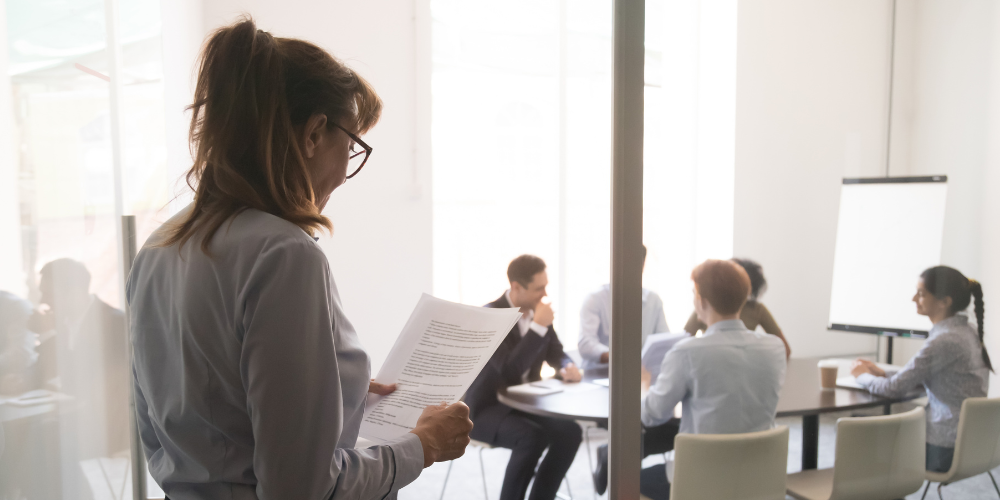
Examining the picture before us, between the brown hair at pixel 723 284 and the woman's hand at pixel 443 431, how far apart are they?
1.08m

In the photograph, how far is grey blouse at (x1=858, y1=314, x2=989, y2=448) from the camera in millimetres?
1917

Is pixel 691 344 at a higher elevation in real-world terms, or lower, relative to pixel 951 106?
lower

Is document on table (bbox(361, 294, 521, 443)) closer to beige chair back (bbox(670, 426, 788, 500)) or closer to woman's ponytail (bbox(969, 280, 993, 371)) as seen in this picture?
beige chair back (bbox(670, 426, 788, 500))

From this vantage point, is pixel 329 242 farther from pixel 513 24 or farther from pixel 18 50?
pixel 513 24

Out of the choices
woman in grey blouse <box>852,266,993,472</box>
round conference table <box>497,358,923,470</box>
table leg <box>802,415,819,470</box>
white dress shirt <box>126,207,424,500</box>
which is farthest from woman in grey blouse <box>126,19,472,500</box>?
woman in grey blouse <box>852,266,993,472</box>

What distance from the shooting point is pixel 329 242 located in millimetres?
2496

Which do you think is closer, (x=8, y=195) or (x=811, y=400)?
(x=8, y=195)

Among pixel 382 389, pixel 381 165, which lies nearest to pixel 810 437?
pixel 382 389

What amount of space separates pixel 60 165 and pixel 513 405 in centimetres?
174

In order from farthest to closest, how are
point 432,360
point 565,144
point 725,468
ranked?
point 565,144
point 725,468
point 432,360

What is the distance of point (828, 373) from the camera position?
1.96 meters

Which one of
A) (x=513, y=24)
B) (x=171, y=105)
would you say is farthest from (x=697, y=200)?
(x=513, y=24)

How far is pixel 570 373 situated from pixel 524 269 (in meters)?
0.52

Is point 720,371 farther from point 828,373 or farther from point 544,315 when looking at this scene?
point 544,315
